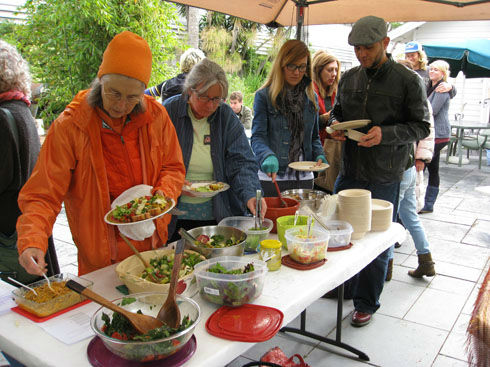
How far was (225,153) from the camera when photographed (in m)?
2.52

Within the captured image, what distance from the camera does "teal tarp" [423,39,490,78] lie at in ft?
28.2

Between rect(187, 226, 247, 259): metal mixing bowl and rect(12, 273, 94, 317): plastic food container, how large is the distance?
50 cm

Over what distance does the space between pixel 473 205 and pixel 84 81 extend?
6.67 meters

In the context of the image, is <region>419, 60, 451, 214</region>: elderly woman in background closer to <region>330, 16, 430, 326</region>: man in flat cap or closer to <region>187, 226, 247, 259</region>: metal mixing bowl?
<region>330, 16, 430, 326</region>: man in flat cap

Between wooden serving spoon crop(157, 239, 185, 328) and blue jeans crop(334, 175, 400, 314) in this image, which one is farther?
blue jeans crop(334, 175, 400, 314)

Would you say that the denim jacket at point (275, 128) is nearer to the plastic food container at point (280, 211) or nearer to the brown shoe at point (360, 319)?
the plastic food container at point (280, 211)

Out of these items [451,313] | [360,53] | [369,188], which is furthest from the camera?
[451,313]

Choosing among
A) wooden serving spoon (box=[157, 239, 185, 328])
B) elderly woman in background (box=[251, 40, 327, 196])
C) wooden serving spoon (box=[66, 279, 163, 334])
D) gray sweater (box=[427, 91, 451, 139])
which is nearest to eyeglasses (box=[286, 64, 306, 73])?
elderly woman in background (box=[251, 40, 327, 196])

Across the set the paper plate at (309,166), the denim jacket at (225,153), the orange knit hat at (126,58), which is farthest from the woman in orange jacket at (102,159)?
the paper plate at (309,166)

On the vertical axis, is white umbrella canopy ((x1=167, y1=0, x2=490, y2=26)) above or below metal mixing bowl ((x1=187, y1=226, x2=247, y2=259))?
above

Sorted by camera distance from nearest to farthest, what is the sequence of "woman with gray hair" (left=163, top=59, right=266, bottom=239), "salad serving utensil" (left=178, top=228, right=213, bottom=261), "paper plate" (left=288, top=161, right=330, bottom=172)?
"salad serving utensil" (left=178, top=228, right=213, bottom=261) → "woman with gray hair" (left=163, top=59, right=266, bottom=239) → "paper plate" (left=288, top=161, right=330, bottom=172)

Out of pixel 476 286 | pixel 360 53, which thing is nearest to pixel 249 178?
pixel 360 53

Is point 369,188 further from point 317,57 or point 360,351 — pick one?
point 317,57

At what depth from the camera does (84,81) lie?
718 centimetres
